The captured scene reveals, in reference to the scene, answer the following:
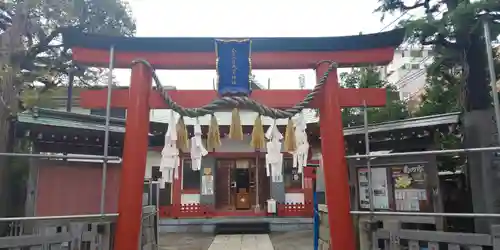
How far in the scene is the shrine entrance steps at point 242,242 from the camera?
10594 millimetres

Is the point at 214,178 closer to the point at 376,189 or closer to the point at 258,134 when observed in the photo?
the point at 376,189

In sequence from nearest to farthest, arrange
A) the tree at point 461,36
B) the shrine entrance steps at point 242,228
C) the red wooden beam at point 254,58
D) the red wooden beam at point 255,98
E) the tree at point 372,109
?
the red wooden beam at point 254,58
the red wooden beam at point 255,98
the tree at point 461,36
the tree at point 372,109
the shrine entrance steps at point 242,228

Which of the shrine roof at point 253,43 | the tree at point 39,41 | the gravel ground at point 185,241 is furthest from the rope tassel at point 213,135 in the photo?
the gravel ground at point 185,241

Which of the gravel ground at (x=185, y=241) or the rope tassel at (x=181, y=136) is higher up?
the rope tassel at (x=181, y=136)

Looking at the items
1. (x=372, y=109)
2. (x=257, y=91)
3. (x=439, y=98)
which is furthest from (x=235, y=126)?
(x=372, y=109)

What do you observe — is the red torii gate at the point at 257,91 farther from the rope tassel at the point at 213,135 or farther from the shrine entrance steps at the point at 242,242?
the shrine entrance steps at the point at 242,242

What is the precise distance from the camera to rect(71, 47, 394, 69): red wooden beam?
520 cm

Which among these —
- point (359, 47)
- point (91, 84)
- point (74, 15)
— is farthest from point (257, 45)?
point (91, 84)

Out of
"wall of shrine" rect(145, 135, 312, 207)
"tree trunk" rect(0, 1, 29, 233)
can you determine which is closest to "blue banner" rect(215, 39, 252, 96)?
"tree trunk" rect(0, 1, 29, 233)

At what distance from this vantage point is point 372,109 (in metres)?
12.8

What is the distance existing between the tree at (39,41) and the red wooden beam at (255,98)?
4.38 ft

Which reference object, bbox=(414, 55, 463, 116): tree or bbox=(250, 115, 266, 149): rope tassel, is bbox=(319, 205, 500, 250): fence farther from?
bbox=(414, 55, 463, 116): tree

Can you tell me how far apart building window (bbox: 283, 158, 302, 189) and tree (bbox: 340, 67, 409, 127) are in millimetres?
3520

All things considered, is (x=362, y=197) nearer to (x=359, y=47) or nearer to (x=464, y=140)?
(x=464, y=140)
